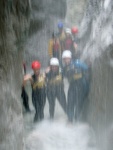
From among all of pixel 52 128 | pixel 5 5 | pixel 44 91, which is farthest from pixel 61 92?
pixel 5 5

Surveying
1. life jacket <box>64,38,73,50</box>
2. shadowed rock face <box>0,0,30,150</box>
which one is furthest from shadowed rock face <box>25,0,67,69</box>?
shadowed rock face <box>0,0,30,150</box>

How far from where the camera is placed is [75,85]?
21.0 ft

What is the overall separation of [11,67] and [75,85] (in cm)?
297

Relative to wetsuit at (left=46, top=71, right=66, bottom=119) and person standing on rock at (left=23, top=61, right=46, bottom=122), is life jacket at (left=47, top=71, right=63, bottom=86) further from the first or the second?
person standing on rock at (left=23, top=61, right=46, bottom=122)

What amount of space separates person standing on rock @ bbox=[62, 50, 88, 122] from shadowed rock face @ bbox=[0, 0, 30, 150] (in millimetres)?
2575

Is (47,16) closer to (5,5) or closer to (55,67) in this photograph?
(55,67)

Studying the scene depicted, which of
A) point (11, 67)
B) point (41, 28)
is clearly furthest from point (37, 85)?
point (41, 28)

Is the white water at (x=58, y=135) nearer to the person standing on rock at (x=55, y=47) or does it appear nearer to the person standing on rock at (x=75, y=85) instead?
the person standing on rock at (x=75, y=85)

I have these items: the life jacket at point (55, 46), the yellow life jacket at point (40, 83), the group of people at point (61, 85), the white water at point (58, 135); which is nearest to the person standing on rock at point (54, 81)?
the group of people at point (61, 85)

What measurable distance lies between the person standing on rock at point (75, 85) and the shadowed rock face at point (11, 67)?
2.57m

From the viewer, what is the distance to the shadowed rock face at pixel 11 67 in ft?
11.0

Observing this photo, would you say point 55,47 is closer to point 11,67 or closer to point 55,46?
point 55,46

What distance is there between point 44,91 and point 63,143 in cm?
115

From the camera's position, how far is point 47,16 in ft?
41.5
